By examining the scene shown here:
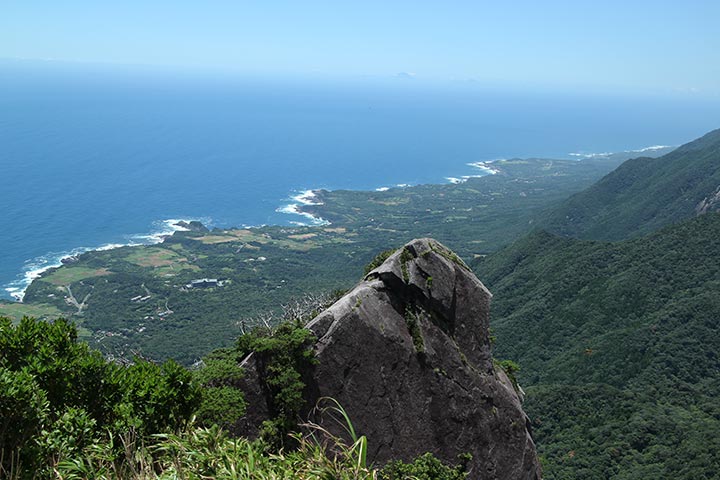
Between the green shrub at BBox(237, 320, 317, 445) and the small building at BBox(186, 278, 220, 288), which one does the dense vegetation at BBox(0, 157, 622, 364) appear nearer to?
the small building at BBox(186, 278, 220, 288)

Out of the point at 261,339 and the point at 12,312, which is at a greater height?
the point at 261,339

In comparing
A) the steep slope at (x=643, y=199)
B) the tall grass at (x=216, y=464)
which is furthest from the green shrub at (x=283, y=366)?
the steep slope at (x=643, y=199)

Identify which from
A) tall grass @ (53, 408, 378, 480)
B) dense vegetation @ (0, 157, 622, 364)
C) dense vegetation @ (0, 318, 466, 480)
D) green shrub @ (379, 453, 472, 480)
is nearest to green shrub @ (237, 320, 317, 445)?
dense vegetation @ (0, 318, 466, 480)

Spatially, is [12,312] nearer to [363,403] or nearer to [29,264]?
[29,264]

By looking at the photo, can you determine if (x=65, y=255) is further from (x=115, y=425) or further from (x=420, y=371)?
(x=115, y=425)

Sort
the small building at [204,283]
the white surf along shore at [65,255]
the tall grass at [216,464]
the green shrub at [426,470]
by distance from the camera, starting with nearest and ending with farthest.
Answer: the tall grass at [216,464] < the green shrub at [426,470] < the white surf along shore at [65,255] < the small building at [204,283]

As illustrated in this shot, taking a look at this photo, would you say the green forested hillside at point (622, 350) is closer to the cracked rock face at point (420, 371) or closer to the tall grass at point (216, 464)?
the cracked rock face at point (420, 371)

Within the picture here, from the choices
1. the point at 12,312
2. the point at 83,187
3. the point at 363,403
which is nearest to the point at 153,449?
the point at 363,403
